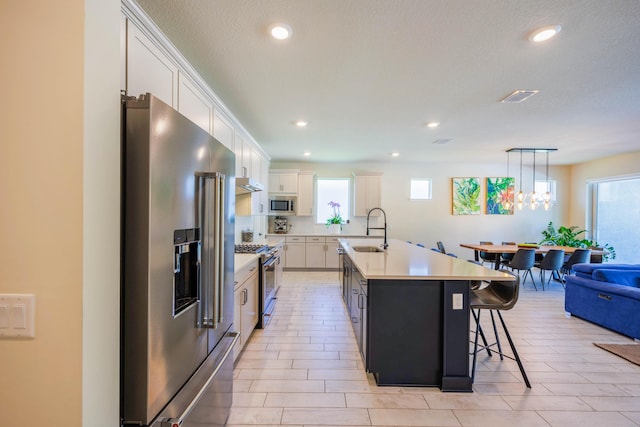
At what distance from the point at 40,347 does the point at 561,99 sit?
177 inches

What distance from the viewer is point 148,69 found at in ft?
5.80

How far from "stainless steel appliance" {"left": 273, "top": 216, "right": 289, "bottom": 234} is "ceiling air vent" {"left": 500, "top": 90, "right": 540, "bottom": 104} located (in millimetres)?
5019

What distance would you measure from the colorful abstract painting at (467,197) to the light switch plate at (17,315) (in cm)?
758

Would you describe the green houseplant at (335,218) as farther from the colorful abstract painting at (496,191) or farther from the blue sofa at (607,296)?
the blue sofa at (607,296)

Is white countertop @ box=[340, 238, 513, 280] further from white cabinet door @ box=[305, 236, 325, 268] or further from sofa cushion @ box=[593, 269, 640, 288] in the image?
white cabinet door @ box=[305, 236, 325, 268]

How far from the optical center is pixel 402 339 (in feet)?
7.16

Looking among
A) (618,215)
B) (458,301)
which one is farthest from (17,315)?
(618,215)

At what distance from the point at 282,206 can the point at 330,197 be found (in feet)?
4.31

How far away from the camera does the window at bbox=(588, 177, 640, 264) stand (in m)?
5.60

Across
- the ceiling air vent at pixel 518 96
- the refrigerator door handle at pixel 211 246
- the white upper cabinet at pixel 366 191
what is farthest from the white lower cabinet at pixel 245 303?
the white upper cabinet at pixel 366 191

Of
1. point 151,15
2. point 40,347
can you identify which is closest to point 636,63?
point 151,15

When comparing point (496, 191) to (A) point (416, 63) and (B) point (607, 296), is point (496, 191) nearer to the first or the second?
(B) point (607, 296)

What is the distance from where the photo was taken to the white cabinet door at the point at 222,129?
2.96 meters

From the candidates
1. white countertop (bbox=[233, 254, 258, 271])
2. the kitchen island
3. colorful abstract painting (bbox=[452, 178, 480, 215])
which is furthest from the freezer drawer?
colorful abstract painting (bbox=[452, 178, 480, 215])
